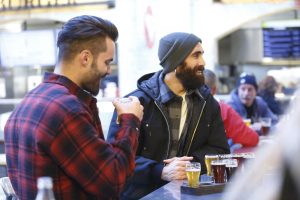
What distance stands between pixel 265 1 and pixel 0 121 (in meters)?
4.17

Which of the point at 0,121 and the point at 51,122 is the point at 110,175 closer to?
the point at 51,122

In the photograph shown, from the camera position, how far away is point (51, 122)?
78.5 inches

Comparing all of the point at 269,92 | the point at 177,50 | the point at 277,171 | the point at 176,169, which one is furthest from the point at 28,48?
the point at 277,171

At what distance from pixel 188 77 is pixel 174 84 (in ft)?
0.29

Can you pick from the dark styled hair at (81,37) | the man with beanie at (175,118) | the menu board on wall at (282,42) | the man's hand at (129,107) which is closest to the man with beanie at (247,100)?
the man with beanie at (175,118)

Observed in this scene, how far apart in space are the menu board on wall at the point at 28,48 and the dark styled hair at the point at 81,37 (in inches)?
269

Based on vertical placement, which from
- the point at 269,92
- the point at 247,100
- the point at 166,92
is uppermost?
the point at 166,92

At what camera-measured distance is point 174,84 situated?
3352 mm

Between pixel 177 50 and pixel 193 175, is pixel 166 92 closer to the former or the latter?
pixel 177 50

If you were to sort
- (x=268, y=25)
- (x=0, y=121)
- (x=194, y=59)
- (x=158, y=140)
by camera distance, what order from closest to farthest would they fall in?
(x=158, y=140) < (x=194, y=59) < (x=0, y=121) < (x=268, y=25)

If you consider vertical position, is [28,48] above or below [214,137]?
above

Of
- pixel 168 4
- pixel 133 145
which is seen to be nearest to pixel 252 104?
pixel 168 4

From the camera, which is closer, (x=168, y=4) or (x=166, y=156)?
(x=166, y=156)

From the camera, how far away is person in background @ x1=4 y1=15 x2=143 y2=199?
1992mm
